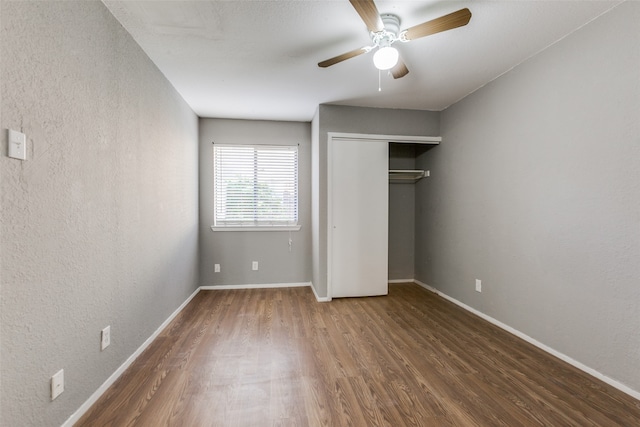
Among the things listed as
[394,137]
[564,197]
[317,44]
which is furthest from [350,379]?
[394,137]

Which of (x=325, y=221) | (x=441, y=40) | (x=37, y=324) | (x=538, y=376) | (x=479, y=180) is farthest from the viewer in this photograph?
(x=325, y=221)

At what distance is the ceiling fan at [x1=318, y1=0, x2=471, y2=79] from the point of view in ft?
4.81

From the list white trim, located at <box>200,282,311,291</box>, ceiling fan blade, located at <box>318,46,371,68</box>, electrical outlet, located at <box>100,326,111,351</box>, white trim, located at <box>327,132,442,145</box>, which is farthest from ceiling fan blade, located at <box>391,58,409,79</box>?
white trim, located at <box>200,282,311,291</box>

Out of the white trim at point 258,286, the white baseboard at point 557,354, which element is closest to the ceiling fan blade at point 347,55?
the white baseboard at point 557,354

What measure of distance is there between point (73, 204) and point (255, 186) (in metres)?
2.51

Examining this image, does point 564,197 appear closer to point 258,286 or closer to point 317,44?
point 317,44

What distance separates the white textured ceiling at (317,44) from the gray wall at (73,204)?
0.36m

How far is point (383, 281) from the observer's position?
3.49 meters

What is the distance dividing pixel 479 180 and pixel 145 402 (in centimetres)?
339

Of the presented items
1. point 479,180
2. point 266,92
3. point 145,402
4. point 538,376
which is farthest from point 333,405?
point 266,92

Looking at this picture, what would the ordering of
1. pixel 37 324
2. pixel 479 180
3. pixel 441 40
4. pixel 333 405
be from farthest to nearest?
pixel 479 180
pixel 441 40
pixel 333 405
pixel 37 324

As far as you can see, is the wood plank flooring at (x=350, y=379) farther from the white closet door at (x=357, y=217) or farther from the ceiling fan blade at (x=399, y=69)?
the ceiling fan blade at (x=399, y=69)

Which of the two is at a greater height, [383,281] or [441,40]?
[441,40]

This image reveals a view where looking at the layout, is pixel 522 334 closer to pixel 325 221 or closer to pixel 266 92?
pixel 325 221
